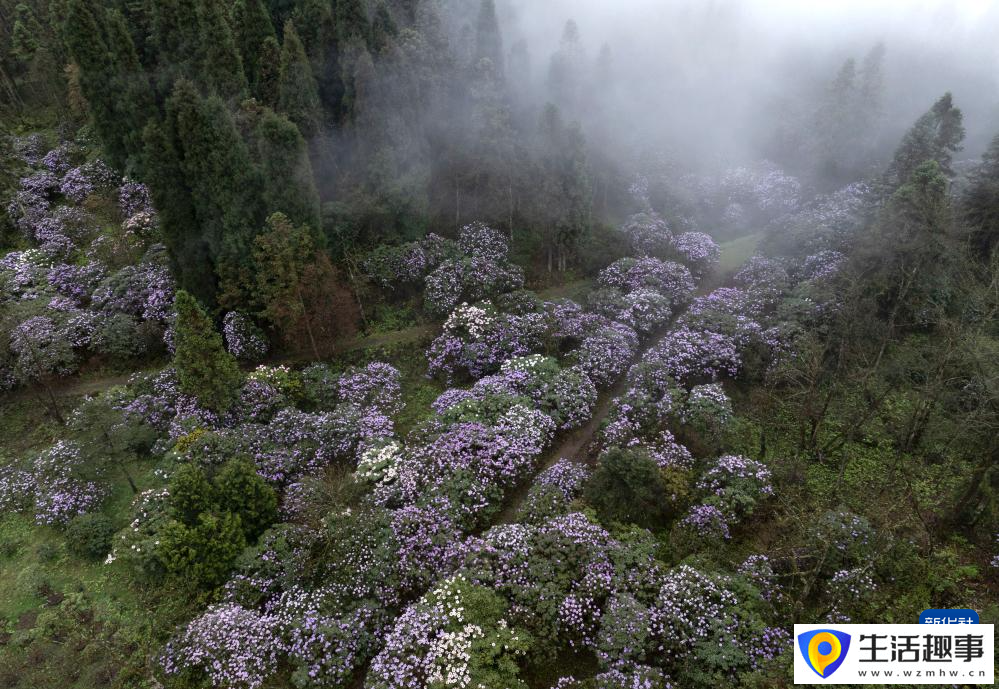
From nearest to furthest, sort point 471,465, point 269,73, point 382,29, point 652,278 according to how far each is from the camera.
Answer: point 471,465 < point 652,278 < point 269,73 < point 382,29

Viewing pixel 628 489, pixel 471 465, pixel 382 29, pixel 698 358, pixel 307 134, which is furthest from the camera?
pixel 382 29

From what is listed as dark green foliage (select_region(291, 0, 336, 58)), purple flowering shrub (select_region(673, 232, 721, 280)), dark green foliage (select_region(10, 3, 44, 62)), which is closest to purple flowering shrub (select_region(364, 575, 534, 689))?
purple flowering shrub (select_region(673, 232, 721, 280))

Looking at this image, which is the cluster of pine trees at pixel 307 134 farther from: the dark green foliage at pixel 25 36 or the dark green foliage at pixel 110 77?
the dark green foliage at pixel 25 36

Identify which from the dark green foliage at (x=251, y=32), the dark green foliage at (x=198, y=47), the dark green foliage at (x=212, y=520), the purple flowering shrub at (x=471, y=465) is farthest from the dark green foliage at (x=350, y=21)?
the dark green foliage at (x=212, y=520)

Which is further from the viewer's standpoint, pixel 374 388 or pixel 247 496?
pixel 374 388

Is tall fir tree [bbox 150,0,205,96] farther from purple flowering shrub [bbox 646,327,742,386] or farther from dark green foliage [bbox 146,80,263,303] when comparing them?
purple flowering shrub [bbox 646,327,742,386]

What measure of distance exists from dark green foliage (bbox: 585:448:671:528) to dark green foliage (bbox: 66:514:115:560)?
56.1ft

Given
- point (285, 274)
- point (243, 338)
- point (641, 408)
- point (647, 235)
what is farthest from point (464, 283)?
point (641, 408)

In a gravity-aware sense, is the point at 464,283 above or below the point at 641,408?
above

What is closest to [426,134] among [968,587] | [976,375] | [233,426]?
[233,426]

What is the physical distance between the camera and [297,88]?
32625 millimetres

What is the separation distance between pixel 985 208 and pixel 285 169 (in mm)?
34754

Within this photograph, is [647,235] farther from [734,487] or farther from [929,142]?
[734,487]

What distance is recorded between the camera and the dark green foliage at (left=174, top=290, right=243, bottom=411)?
21.1 meters
